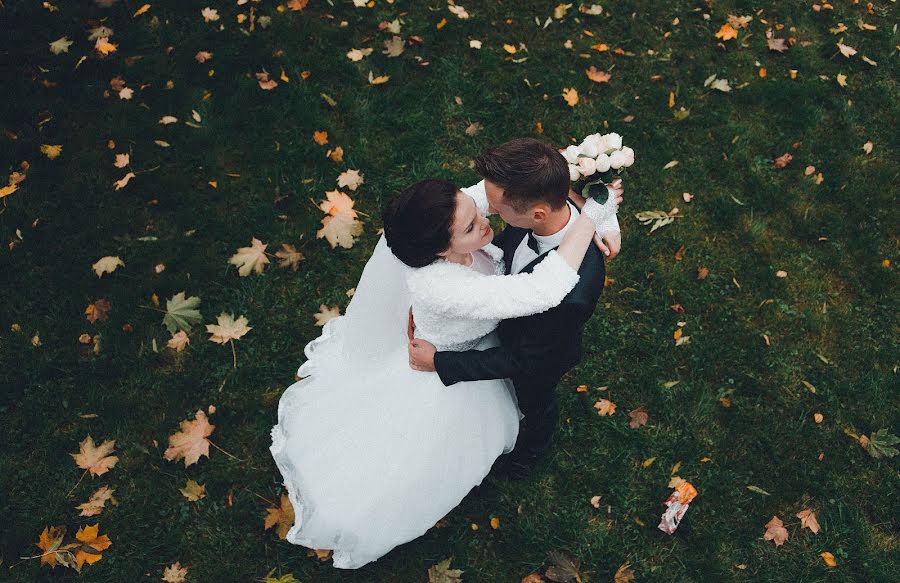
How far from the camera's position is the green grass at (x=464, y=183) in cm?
342

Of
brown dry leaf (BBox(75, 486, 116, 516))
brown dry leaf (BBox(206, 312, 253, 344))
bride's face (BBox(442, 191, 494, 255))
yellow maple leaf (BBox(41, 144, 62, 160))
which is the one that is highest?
bride's face (BBox(442, 191, 494, 255))

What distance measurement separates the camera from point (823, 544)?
341 cm

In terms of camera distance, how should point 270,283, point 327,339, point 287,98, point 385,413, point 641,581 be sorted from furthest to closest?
point 287,98 < point 270,283 < point 327,339 < point 641,581 < point 385,413

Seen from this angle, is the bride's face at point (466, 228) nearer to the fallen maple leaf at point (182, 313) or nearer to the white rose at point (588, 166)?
the white rose at point (588, 166)

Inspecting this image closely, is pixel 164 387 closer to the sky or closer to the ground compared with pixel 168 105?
closer to the ground

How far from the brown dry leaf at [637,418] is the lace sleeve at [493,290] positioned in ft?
6.03

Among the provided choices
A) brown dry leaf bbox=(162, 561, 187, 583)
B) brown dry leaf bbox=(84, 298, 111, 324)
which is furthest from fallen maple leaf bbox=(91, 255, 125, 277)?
brown dry leaf bbox=(162, 561, 187, 583)

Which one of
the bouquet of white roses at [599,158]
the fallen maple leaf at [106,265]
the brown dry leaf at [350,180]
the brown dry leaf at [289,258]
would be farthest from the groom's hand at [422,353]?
the fallen maple leaf at [106,265]

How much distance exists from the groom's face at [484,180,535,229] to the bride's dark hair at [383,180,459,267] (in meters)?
0.14

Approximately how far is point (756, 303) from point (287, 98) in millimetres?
4055

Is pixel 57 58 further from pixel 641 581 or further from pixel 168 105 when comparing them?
pixel 641 581

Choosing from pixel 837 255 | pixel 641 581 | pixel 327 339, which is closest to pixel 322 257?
pixel 327 339

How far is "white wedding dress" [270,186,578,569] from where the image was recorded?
287cm

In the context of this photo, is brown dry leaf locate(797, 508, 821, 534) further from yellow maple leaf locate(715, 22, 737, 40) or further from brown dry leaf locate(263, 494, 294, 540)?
yellow maple leaf locate(715, 22, 737, 40)
